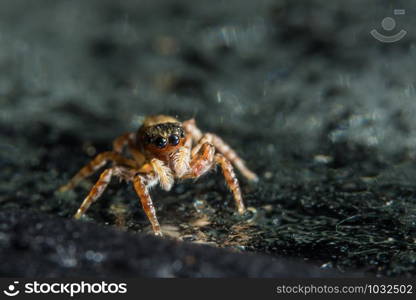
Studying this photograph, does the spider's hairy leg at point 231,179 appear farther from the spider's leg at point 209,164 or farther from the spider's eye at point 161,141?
the spider's eye at point 161,141

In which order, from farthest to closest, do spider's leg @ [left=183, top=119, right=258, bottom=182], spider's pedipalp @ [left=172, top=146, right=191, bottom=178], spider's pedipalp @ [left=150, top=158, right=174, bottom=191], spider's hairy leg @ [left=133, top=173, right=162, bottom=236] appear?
spider's leg @ [left=183, top=119, right=258, bottom=182] → spider's pedipalp @ [left=172, top=146, right=191, bottom=178] → spider's pedipalp @ [left=150, top=158, right=174, bottom=191] → spider's hairy leg @ [left=133, top=173, right=162, bottom=236]

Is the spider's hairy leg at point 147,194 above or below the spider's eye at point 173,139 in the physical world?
below

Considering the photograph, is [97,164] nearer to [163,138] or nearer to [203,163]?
[163,138]

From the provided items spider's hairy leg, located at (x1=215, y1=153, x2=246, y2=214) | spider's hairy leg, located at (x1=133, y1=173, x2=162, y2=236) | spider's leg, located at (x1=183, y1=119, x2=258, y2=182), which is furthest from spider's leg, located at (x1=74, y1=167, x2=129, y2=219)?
spider's hairy leg, located at (x1=215, y1=153, x2=246, y2=214)

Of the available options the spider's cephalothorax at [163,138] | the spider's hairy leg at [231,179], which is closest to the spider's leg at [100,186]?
the spider's cephalothorax at [163,138]

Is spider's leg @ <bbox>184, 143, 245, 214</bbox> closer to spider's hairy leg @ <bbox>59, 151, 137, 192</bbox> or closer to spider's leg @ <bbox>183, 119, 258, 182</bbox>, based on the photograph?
spider's leg @ <bbox>183, 119, 258, 182</bbox>

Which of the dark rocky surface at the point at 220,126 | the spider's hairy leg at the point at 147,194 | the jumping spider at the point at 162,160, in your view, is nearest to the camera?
the dark rocky surface at the point at 220,126
